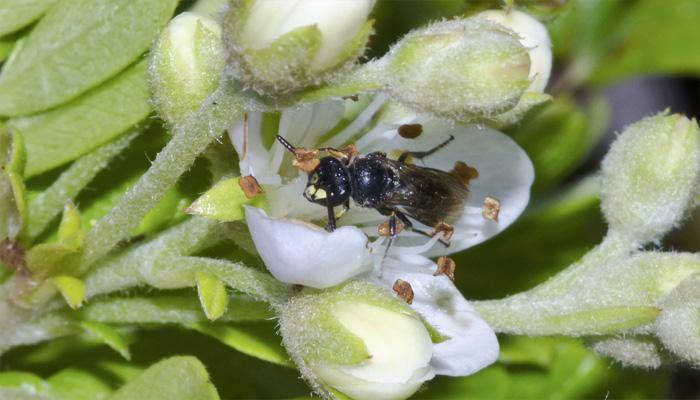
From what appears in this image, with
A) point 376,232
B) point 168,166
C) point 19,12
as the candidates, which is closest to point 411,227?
point 376,232

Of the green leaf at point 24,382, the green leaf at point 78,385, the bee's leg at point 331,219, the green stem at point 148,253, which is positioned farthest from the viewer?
the green leaf at point 78,385

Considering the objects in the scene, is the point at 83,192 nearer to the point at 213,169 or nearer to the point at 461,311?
the point at 213,169

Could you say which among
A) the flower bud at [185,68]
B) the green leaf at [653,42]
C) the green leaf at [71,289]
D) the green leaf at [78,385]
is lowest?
the green leaf at [653,42]

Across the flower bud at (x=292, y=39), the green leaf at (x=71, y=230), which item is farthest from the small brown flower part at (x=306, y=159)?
the green leaf at (x=71, y=230)

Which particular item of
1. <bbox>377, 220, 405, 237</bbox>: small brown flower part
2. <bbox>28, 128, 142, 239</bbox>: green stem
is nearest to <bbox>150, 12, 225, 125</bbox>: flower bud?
<bbox>28, 128, 142, 239</bbox>: green stem

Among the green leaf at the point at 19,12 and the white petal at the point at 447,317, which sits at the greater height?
the green leaf at the point at 19,12

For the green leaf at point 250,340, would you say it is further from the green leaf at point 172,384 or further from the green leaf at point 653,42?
the green leaf at point 653,42

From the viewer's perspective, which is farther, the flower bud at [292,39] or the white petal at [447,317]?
the white petal at [447,317]
